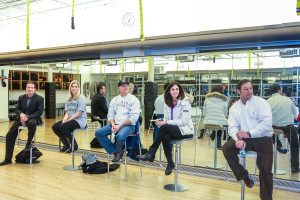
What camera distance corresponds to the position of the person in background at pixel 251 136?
2992mm

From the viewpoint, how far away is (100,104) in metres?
6.01

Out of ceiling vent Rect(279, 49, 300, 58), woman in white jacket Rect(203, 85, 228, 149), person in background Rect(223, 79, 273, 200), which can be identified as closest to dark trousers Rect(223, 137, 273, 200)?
person in background Rect(223, 79, 273, 200)

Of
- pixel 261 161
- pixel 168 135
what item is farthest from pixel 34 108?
pixel 261 161

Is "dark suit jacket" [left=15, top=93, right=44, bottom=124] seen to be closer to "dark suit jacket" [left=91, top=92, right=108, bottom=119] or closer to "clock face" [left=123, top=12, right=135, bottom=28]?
"dark suit jacket" [left=91, top=92, right=108, bottom=119]

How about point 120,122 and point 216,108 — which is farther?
point 216,108

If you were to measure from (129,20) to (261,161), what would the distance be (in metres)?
3.10

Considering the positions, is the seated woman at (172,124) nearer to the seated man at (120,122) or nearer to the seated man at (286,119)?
the seated man at (120,122)

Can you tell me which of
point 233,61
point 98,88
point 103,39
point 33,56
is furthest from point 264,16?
point 33,56

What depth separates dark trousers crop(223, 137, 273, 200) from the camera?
9.78ft

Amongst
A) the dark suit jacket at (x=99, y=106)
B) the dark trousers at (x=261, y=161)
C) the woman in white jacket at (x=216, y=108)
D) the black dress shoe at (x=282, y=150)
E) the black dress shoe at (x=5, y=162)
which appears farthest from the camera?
the dark suit jacket at (x=99, y=106)

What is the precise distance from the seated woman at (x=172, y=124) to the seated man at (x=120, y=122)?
376 mm

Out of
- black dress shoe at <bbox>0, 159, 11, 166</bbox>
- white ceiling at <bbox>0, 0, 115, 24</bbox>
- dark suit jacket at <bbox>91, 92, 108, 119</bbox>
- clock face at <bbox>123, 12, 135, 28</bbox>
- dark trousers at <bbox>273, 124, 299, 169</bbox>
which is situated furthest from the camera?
white ceiling at <bbox>0, 0, 115, 24</bbox>

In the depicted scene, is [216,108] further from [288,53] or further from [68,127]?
[68,127]

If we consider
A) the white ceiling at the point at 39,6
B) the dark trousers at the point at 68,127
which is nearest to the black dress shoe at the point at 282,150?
the dark trousers at the point at 68,127
